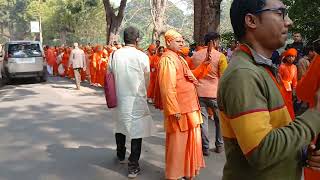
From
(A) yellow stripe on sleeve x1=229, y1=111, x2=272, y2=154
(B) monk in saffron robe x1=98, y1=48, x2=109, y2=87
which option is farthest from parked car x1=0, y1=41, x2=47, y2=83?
(A) yellow stripe on sleeve x1=229, y1=111, x2=272, y2=154

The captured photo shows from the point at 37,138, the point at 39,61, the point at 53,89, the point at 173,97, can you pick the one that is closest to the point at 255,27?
the point at 173,97

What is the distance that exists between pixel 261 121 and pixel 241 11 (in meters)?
0.46

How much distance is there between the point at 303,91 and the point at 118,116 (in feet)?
10.1

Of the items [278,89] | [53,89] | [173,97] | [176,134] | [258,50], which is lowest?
[53,89]

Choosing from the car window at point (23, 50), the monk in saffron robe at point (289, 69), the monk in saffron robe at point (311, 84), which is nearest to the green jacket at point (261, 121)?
the monk in saffron robe at point (311, 84)

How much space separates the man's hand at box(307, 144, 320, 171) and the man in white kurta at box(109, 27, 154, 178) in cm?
353

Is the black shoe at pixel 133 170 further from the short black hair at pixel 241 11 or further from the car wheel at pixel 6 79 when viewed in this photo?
the car wheel at pixel 6 79

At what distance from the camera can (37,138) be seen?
748 centimetres

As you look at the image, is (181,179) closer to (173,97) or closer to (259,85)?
(173,97)

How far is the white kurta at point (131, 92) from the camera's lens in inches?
208

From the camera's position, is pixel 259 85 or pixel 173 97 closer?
pixel 259 85

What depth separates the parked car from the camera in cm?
1702

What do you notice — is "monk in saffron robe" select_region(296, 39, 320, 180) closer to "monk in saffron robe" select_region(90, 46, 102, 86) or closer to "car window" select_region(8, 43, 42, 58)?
"monk in saffron robe" select_region(90, 46, 102, 86)

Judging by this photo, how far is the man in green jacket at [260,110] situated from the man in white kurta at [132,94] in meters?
3.34
